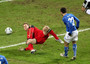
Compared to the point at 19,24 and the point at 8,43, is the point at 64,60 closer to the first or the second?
the point at 8,43

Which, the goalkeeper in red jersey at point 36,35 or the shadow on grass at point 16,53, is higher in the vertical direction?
the goalkeeper in red jersey at point 36,35

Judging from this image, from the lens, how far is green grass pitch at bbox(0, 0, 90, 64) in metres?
11.9

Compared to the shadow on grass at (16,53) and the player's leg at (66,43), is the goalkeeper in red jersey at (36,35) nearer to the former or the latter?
the shadow on grass at (16,53)

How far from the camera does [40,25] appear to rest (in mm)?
17250

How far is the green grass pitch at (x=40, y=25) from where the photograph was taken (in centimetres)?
1186

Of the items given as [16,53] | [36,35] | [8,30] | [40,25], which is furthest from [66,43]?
[40,25]

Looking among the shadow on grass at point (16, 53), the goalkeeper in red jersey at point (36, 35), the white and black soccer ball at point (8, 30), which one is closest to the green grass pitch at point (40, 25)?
the shadow on grass at point (16, 53)

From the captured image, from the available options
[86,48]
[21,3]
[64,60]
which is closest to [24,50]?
[64,60]

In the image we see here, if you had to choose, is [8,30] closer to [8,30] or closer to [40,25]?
[8,30]

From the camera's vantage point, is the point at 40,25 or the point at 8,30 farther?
the point at 40,25

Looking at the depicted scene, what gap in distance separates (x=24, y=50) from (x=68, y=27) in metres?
2.87

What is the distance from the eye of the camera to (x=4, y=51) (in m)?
13.0

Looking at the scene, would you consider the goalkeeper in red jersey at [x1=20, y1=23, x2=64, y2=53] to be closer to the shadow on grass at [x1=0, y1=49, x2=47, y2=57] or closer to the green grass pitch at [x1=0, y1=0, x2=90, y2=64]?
the shadow on grass at [x1=0, y1=49, x2=47, y2=57]

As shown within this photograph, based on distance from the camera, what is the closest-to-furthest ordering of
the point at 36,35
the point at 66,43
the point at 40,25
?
1. the point at 66,43
2. the point at 36,35
3. the point at 40,25
